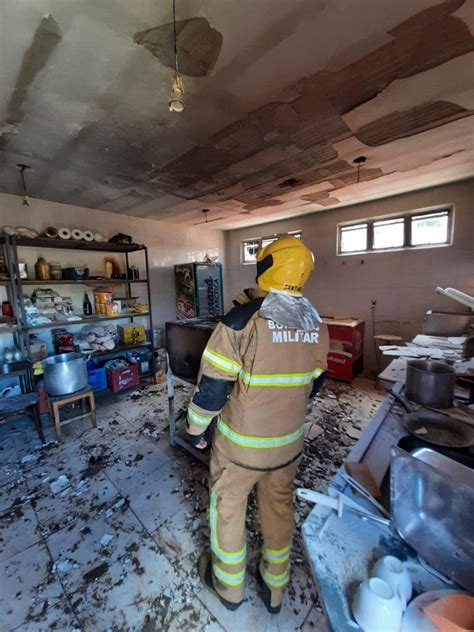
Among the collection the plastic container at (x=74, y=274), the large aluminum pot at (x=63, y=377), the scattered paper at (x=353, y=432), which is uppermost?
the plastic container at (x=74, y=274)

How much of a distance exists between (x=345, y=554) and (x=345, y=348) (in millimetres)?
3384

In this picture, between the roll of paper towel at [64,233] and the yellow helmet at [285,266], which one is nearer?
the yellow helmet at [285,266]

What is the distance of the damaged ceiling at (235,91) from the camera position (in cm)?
105

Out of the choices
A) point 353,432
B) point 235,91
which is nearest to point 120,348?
point 353,432

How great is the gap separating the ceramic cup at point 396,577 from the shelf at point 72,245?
3.72 m

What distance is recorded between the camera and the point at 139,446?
2391 mm

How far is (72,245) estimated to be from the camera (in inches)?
131

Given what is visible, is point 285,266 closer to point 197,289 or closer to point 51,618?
point 51,618

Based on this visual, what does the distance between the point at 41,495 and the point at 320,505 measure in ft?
6.96

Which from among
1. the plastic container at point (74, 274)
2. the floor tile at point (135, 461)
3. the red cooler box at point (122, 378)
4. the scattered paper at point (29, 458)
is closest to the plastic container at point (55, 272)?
the plastic container at point (74, 274)

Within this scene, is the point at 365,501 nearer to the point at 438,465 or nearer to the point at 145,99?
the point at 438,465

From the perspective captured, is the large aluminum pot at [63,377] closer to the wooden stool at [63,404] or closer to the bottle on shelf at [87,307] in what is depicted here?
the wooden stool at [63,404]

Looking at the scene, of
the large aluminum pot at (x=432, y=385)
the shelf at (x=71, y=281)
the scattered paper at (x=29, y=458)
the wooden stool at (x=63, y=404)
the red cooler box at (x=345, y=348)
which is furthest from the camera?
the red cooler box at (x=345, y=348)

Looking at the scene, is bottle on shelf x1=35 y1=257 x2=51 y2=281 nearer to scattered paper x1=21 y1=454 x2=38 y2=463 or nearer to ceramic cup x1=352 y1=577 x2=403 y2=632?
scattered paper x1=21 y1=454 x2=38 y2=463
